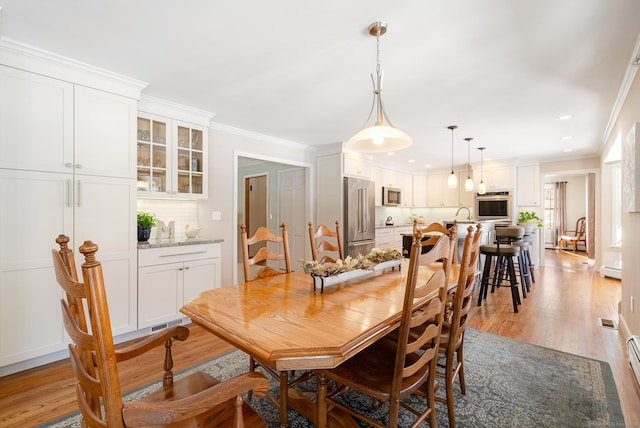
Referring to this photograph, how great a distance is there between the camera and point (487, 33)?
1991 mm

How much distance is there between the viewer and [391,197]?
6730 millimetres

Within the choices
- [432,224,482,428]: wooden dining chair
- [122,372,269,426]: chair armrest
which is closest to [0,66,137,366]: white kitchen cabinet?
[122,372,269,426]: chair armrest

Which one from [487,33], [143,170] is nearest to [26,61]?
[143,170]

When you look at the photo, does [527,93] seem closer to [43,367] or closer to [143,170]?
[143,170]

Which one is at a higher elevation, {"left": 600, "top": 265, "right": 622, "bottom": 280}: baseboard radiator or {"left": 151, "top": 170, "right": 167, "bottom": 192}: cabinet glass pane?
{"left": 151, "top": 170, "right": 167, "bottom": 192}: cabinet glass pane

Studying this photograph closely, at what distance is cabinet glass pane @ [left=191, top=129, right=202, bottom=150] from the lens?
11.8 ft

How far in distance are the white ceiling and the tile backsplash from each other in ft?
3.86

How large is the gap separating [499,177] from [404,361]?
21.9ft

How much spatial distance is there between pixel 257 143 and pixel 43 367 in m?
3.32

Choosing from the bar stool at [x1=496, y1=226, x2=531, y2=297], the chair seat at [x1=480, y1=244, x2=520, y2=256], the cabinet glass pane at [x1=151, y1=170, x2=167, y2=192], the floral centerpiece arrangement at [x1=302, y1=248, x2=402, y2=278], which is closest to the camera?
the floral centerpiece arrangement at [x1=302, y1=248, x2=402, y2=278]

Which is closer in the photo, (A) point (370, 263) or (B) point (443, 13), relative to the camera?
(B) point (443, 13)

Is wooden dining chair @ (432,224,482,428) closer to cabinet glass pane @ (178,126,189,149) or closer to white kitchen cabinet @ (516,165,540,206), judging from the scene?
cabinet glass pane @ (178,126,189,149)

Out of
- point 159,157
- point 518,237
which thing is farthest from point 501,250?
point 159,157

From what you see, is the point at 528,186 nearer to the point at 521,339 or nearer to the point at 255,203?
the point at 521,339
